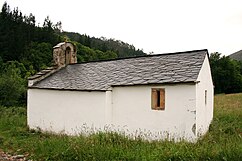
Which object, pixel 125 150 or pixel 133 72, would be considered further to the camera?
pixel 133 72

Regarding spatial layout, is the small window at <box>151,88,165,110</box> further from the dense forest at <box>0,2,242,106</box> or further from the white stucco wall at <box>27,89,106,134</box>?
the dense forest at <box>0,2,242,106</box>

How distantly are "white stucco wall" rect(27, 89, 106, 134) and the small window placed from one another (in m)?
2.35

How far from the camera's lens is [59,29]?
274 ft

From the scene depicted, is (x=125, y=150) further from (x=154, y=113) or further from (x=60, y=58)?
(x=60, y=58)

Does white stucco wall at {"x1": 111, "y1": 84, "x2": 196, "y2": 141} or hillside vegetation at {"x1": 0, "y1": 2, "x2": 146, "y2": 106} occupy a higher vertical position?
hillside vegetation at {"x1": 0, "y1": 2, "x2": 146, "y2": 106}

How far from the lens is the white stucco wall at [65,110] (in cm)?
1282

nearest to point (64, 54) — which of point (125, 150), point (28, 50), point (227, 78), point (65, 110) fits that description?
point (65, 110)

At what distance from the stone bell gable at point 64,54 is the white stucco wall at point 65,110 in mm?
3257

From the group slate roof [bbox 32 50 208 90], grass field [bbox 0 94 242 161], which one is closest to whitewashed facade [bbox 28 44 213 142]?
slate roof [bbox 32 50 208 90]

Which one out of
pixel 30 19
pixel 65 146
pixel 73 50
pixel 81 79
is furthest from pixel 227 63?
pixel 65 146

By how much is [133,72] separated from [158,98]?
Answer: 2361 millimetres

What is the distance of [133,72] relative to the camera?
43.7 feet

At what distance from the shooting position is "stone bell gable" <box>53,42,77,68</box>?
19169 millimetres

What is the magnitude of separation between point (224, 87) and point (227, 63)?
20.8ft
